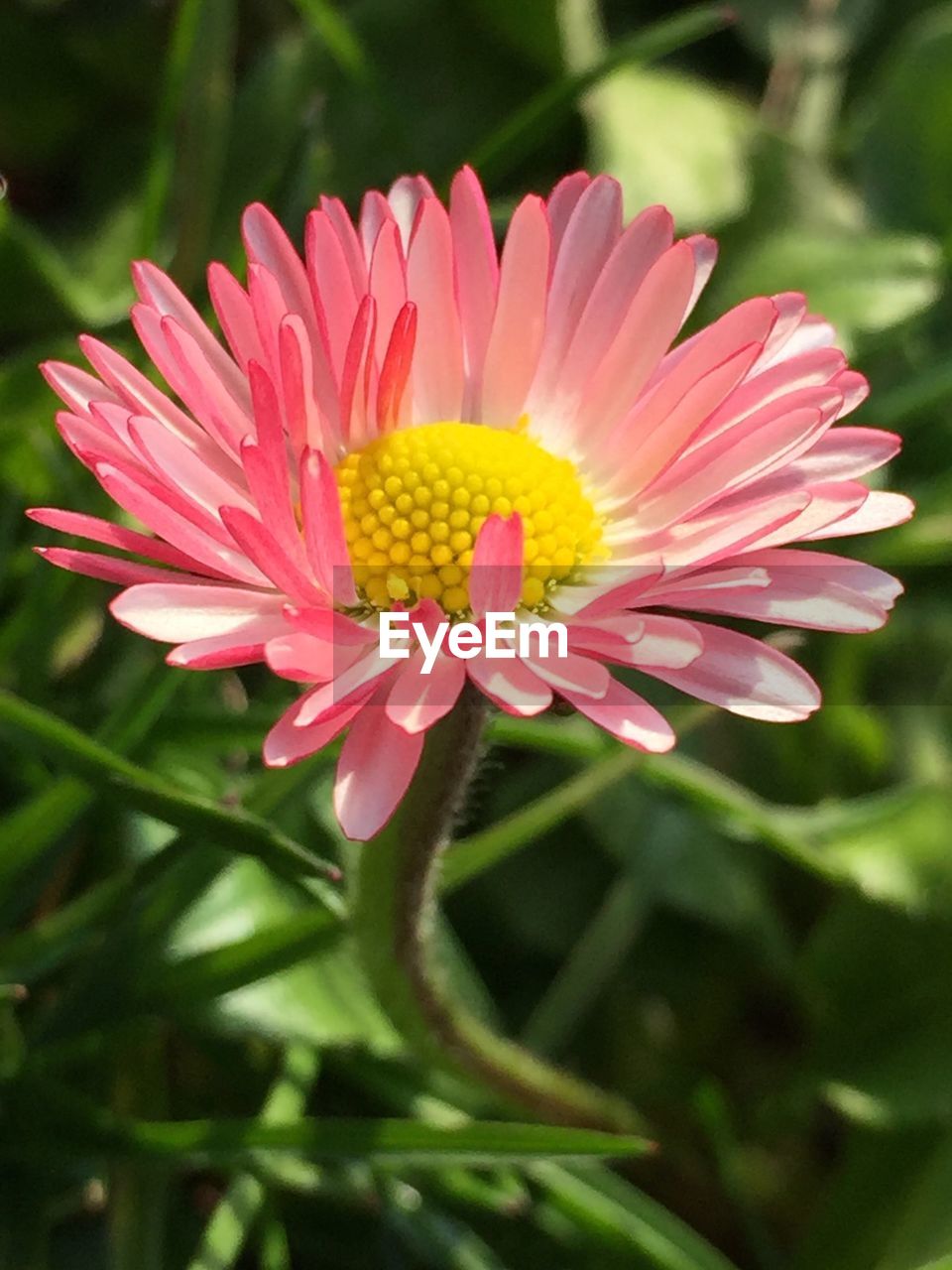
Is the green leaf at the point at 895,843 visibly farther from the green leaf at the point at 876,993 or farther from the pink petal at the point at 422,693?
the pink petal at the point at 422,693

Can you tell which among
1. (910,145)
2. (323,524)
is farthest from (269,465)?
(910,145)

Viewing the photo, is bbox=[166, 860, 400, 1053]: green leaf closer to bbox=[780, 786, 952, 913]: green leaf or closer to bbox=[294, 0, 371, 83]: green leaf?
bbox=[780, 786, 952, 913]: green leaf

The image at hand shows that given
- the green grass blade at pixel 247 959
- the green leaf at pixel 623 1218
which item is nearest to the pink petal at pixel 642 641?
the green grass blade at pixel 247 959

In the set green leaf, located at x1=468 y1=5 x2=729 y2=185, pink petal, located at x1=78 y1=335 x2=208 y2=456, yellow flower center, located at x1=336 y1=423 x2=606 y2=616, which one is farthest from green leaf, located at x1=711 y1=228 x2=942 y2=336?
pink petal, located at x1=78 y1=335 x2=208 y2=456

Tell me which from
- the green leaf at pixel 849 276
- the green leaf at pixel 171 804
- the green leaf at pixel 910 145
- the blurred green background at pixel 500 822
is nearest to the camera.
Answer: the green leaf at pixel 171 804

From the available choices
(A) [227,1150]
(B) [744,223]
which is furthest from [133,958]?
(B) [744,223]

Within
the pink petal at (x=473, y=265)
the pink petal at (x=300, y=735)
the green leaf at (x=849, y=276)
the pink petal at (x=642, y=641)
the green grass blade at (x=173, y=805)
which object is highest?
the green leaf at (x=849, y=276)

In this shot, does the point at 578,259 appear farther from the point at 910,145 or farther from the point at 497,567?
the point at 910,145

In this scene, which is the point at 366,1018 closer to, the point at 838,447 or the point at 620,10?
the point at 838,447
